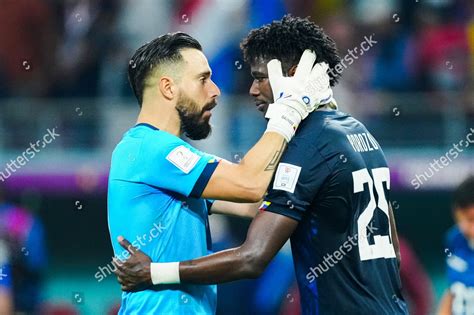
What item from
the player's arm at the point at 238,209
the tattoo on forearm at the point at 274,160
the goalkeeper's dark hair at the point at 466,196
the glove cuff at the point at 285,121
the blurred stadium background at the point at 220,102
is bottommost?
the player's arm at the point at 238,209

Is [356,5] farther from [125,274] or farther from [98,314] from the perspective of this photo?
[125,274]

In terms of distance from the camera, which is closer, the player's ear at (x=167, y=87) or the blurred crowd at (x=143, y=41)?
the player's ear at (x=167, y=87)

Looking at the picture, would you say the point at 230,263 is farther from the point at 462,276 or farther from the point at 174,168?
the point at 462,276

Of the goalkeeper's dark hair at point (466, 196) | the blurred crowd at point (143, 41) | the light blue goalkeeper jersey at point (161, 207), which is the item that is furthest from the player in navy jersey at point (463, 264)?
the blurred crowd at point (143, 41)

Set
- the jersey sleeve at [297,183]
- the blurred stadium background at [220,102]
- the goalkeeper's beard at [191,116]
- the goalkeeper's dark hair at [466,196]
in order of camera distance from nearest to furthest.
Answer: the jersey sleeve at [297,183] < the goalkeeper's beard at [191,116] < the goalkeeper's dark hair at [466,196] < the blurred stadium background at [220,102]

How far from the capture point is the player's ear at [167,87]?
4773 mm

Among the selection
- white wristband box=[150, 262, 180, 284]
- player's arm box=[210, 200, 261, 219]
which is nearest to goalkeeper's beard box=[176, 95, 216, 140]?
player's arm box=[210, 200, 261, 219]

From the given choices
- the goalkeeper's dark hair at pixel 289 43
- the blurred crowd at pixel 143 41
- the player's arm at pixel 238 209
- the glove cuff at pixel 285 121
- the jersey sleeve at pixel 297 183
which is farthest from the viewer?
the blurred crowd at pixel 143 41

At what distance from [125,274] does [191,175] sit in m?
0.54

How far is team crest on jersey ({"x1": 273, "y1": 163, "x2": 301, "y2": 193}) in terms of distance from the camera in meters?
4.38

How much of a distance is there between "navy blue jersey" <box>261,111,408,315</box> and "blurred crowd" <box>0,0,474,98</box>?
5851 mm

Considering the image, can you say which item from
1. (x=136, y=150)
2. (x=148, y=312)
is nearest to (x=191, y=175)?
(x=136, y=150)

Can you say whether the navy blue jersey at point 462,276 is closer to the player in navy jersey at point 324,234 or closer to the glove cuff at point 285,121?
the player in navy jersey at point 324,234

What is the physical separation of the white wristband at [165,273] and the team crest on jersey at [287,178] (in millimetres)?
588
